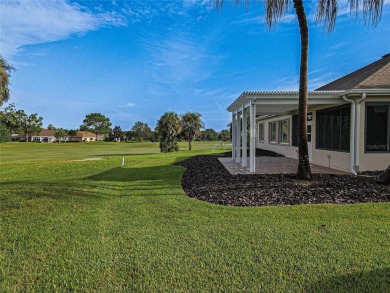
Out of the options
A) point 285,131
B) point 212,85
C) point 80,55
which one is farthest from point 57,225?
point 212,85

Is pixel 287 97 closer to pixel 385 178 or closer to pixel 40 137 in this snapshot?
pixel 385 178

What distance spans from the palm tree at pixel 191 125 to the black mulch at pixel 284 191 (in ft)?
89.6

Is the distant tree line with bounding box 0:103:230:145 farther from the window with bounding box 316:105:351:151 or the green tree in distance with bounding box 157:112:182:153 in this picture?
the window with bounding box 316:105:351:151

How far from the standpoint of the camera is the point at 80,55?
14.6m

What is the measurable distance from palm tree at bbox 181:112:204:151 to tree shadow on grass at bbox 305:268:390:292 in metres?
32.8

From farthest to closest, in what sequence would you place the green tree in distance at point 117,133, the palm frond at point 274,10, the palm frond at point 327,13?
the green tree in distance at point 117,133
the palm frond at point 274,10
the palm frond at point 327,13

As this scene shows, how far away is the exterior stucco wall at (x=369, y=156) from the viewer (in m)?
9.95

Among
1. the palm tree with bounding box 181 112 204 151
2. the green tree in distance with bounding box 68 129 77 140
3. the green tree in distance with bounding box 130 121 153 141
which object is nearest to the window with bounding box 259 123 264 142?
the palm tree with bounding box 181 112 204 151

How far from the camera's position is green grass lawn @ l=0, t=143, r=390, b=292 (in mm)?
2791

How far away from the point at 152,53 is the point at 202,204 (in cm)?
1503

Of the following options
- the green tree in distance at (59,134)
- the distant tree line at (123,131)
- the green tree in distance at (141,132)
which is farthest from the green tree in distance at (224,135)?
the green tree in distance at (59,134)

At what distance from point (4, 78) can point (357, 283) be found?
69.5 feet

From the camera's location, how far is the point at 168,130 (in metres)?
30.8

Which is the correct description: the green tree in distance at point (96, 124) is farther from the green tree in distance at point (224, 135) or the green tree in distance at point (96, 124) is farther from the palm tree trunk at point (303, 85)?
the palm tree trunk at point (303, 85)
